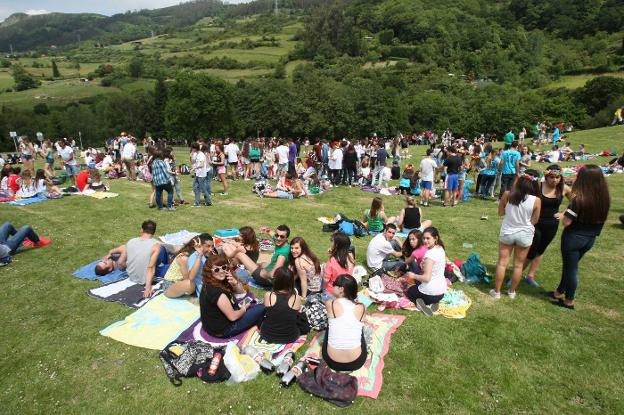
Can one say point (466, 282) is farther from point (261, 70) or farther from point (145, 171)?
point (261, 70)

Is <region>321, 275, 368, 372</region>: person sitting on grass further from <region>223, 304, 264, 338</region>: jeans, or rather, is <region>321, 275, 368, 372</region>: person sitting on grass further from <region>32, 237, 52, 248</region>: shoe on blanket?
<region>32, 237, 52, 248</region>: shoe on blanket

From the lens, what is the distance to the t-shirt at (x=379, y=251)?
8203 millimetres

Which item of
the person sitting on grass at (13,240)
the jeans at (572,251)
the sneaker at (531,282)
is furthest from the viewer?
the person sitting on grass at (13,240)

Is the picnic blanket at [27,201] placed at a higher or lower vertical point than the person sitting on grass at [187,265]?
lower

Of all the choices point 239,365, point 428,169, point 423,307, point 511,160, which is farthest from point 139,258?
point 511,160

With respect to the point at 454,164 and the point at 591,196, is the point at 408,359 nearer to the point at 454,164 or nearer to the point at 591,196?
the point at 591,196

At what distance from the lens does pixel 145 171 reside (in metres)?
17.8

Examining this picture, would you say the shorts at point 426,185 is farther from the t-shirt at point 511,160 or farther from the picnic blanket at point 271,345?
the picnic blanket at point 271,345

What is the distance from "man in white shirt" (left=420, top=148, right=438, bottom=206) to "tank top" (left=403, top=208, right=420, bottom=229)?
152 inches

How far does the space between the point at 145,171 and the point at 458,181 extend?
13.7 meters

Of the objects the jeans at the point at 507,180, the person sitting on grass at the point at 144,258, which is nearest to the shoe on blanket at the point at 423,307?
the person sitting on grass at the point at 144,258

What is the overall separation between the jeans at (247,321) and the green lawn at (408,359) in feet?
3.06

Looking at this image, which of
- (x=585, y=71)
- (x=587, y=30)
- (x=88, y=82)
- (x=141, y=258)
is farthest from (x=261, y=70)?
(x=141, y=258)

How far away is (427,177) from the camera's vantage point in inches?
539
